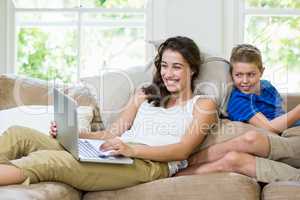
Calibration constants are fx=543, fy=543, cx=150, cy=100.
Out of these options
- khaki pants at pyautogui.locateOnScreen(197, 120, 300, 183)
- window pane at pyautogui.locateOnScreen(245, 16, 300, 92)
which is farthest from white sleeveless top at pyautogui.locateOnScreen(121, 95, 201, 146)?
window pane at pyautogui.locateOnScreen(245, 16, 300, 92)

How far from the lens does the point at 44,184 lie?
1999mm

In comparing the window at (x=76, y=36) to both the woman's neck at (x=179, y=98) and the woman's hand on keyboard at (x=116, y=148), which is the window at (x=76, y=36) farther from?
the woman's hand on keyboard at (x=116, y=148)

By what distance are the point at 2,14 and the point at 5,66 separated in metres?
0.34

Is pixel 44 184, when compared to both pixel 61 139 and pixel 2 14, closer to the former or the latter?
pixel 61 139

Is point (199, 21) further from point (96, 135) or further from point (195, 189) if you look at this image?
point (195, 189)

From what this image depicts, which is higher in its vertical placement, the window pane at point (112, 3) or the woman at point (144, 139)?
the window pane at point (112, 3)

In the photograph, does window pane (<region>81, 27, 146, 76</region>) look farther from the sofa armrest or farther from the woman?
the sofa armrest

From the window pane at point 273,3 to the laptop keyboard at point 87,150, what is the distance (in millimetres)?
1631

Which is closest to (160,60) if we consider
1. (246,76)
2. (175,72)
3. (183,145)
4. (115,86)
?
(175,72)

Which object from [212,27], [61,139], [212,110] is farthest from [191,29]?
[61,139]

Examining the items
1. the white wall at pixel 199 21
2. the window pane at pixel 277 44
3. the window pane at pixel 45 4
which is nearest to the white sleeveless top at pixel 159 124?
the white wall at pixel 199 21

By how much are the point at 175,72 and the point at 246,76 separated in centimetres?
36

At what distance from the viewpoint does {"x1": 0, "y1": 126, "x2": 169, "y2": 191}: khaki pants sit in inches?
80.7

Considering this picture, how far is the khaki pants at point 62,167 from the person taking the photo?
2051 mm
